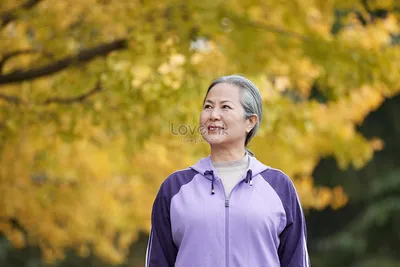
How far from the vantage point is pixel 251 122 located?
12.5 ft

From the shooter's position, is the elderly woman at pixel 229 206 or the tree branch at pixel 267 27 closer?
the elderly woman at pixel 229 206

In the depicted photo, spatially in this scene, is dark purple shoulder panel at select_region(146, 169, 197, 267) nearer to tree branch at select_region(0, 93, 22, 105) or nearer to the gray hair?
the gray hair

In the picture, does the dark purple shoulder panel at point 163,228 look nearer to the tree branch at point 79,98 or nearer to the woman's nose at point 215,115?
the woman's nose at point 215,115

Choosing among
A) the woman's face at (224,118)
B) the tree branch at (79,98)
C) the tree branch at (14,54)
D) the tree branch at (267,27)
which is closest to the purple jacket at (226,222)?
the woman's face at (224,118)

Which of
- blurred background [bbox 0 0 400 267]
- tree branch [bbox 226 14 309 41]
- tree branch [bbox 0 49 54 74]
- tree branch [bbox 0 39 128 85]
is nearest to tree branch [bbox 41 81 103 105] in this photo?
blurred background [bbox 0 0 400 267]

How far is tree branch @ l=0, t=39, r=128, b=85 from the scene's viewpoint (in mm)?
7812

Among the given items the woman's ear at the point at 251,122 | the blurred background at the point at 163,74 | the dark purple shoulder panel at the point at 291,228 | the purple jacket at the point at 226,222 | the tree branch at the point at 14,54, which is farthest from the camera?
the tree branch at the point at 14,54

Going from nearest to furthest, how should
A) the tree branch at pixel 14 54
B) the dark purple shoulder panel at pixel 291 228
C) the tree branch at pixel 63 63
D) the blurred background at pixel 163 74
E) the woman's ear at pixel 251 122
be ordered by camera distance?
1. the dark purple shoulder panel at pixel 291 228
2. the woman's ear at pixel 251 122
3. the blurred background at pixel 163 74
4. the tree branch at pixel 63 63
5. the tree branch at pixel 14 54

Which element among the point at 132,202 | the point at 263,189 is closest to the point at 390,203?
the point at 132,202

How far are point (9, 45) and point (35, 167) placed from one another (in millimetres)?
2556

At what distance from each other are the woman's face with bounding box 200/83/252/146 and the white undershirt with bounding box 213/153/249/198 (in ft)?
0.26

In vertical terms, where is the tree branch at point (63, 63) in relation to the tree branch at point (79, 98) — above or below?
above

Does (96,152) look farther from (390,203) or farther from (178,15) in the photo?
(390,203)

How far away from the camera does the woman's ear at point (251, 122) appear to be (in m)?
3.80
